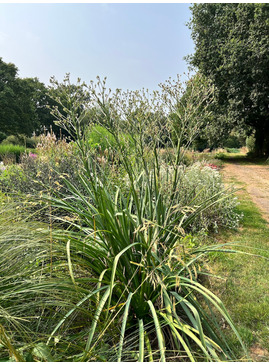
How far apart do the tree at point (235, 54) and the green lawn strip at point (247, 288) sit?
11973 millimetres

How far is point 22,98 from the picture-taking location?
95.1 feet

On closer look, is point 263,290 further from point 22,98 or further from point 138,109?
point 22,98

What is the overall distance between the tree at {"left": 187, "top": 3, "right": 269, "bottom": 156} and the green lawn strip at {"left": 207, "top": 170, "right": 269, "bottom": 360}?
12.0 meters

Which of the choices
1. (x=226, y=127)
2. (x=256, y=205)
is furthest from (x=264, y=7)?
(x=256, y=205)

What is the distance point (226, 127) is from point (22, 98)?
25547mm

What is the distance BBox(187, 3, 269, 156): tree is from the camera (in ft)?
39.3

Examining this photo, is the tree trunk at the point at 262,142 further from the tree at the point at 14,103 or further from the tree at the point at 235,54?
the tree at the point at 14,103

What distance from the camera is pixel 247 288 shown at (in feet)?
7.79

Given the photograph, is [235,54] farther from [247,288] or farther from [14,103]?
[14,103]

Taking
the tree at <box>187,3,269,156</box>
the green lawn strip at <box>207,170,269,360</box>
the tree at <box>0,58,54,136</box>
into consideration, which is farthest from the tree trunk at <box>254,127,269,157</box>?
the tree at <box>0,58,54,136</box>

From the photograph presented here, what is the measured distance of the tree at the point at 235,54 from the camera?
12.0 m

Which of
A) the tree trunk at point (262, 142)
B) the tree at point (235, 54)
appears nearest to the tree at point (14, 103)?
the tree at point (235, 54)

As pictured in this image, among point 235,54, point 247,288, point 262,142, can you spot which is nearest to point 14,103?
point 235,54

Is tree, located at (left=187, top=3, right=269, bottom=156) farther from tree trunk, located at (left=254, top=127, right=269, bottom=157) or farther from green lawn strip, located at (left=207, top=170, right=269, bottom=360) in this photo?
green lawn strip, located at (left=207, top=170, right=269, bottom=360)
